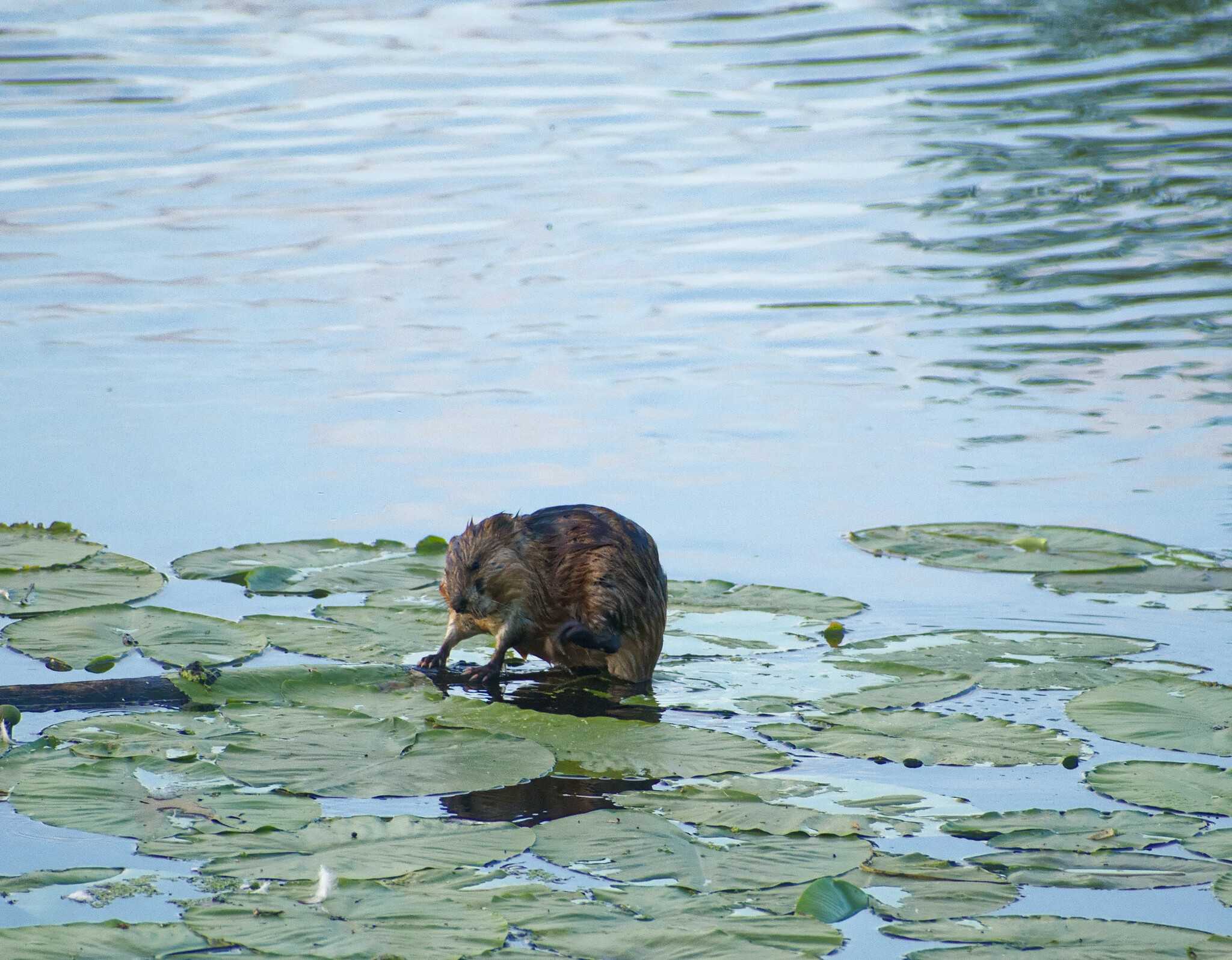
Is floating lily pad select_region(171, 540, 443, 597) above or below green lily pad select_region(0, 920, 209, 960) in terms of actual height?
below

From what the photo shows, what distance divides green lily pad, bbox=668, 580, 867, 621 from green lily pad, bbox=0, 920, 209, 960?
262 cm

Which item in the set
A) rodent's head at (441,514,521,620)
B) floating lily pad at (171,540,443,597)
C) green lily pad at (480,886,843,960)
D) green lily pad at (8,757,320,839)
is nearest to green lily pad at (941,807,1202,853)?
green lily pad at (480,886,843,960)

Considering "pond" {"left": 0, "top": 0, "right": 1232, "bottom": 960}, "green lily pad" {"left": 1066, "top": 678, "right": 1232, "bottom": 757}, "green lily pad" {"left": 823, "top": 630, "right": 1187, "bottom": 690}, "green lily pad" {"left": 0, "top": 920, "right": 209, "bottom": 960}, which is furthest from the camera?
"green lily pad" {"left": 823, "top": 630, "right": 1187, "bottom": 690}

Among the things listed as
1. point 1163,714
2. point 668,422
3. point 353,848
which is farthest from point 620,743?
point 668,422

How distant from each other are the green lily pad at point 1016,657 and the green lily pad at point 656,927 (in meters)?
1.66

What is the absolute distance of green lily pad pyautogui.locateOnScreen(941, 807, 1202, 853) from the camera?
3.27 metres

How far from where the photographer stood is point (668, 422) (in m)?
7.46

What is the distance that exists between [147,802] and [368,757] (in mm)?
535

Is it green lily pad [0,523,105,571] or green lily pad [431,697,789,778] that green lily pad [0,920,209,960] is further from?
green lily pad [0,523,105,571]

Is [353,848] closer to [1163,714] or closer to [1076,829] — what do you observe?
[1076,829]

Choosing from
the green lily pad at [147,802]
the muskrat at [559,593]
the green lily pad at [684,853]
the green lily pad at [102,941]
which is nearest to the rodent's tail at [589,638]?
the muskrat at [559,593]

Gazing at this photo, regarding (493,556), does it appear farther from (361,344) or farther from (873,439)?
(361,344)

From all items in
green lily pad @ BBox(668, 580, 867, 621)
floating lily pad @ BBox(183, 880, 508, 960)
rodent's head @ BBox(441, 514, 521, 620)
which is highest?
rodent's head @ BBox(441, 514, 521, 620)

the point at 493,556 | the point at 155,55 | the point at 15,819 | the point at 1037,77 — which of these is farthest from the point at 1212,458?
the point at 155,55
